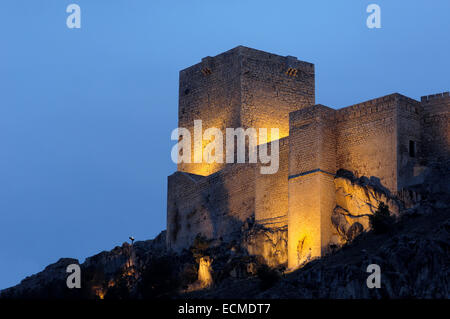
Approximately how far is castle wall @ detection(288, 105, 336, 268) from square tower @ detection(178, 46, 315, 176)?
28.8ft

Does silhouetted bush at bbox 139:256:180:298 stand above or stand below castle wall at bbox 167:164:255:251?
below

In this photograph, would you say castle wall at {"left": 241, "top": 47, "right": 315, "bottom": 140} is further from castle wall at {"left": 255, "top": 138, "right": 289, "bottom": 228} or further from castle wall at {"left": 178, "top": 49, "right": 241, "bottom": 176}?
castle wall at {"left": 255, "top": 138, "right": 289, "bottom": 228}

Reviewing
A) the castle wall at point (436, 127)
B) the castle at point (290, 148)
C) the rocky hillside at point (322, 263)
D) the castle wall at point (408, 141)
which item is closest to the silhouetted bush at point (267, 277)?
the rocky hillside at point (322, 263)

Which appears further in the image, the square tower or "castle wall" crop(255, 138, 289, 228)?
the square tower

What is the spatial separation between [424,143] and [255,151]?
930cm

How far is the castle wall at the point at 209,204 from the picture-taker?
194 feet

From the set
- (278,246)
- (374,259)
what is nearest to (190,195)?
(278,246)

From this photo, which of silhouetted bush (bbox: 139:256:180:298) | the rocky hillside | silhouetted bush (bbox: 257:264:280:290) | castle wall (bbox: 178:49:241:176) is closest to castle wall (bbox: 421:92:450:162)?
the rocky hillside

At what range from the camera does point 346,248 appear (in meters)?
49.8

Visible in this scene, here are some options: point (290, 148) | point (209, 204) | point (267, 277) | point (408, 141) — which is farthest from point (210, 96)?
point (267, 277)

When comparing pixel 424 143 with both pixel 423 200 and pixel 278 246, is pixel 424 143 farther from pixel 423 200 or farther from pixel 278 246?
→ pixel 278 246

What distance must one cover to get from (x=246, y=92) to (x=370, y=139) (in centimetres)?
1203

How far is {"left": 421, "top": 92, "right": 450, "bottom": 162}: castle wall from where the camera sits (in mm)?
52000
